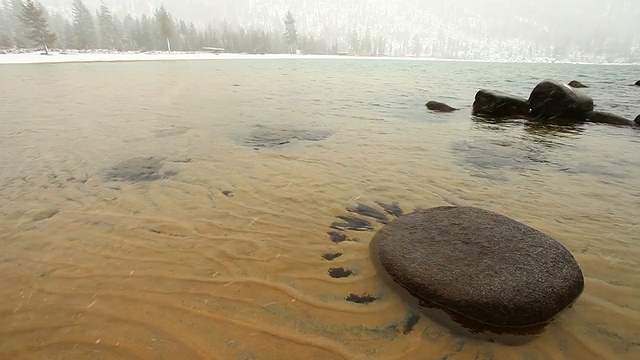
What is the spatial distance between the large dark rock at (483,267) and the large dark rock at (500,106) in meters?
10.1

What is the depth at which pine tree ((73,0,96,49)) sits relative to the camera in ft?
253

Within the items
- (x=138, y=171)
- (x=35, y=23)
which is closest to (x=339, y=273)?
(x=138, y=171)

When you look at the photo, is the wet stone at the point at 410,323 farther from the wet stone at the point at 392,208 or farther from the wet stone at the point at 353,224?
the wet stone at the point at 392,208

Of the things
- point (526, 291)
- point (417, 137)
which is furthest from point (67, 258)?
point (417, 137)

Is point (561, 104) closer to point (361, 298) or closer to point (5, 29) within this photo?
point (361, 298)

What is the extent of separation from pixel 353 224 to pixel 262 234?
1.19m

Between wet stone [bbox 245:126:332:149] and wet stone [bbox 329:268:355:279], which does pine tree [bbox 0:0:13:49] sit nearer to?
wet stone [bbox 245:126:332:149]

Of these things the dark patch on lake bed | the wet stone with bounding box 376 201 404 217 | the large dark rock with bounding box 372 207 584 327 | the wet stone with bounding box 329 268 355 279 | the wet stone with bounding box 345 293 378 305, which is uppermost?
the dark patch on lake bed

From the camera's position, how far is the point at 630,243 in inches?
144

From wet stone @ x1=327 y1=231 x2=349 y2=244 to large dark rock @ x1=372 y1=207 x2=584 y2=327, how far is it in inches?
15.1

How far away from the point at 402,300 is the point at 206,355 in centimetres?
170

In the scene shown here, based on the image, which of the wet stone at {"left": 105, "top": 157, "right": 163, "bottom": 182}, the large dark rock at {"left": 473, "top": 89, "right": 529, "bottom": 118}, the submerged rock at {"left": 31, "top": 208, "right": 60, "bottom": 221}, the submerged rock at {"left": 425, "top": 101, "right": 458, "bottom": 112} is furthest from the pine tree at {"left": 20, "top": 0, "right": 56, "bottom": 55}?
the large dark rock at {"left": 473, "top": 89, "right": 529, "bottom": 118}

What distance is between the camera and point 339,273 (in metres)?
3.17

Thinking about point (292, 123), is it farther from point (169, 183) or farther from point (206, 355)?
point (206, 355)
